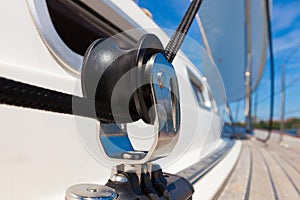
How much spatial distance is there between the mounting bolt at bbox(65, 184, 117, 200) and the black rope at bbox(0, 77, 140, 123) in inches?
4.0

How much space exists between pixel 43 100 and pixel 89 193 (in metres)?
0.16

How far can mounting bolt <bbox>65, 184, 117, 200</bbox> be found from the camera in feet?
0.95

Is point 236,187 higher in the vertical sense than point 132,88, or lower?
lower

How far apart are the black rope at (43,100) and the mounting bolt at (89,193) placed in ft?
0.33

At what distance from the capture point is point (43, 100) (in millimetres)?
212

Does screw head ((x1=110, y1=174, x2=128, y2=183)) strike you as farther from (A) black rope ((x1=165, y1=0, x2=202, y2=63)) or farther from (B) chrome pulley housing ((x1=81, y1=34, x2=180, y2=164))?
(A) black rope ((x1=165, y1=0, x2=202, y2=63))

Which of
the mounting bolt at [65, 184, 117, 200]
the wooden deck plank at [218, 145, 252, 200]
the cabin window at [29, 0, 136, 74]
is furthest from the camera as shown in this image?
the wooden deck plank at [218, 145, 252, 200]

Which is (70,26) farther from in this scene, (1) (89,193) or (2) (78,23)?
(1) (89,193)

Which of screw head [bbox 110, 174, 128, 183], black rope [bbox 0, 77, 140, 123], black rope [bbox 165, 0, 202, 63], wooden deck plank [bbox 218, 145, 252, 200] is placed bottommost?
wooden deck plank [bbox 218, 145, 252, 200]

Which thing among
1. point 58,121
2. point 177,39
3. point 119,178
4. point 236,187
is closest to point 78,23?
point 58,121

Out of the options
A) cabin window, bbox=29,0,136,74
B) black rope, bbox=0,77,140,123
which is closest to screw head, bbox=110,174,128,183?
black rope, bbox=0,77,140,123

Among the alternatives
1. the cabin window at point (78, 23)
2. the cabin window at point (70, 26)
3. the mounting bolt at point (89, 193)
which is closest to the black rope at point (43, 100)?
the mounting bolt at point (89, 193)

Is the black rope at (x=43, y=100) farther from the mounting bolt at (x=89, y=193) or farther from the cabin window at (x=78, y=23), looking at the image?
the cabin window at (x=78, y=23)

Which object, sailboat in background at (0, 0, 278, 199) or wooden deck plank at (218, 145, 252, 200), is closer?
sailboat in background at (0, 0, 278, 199)
